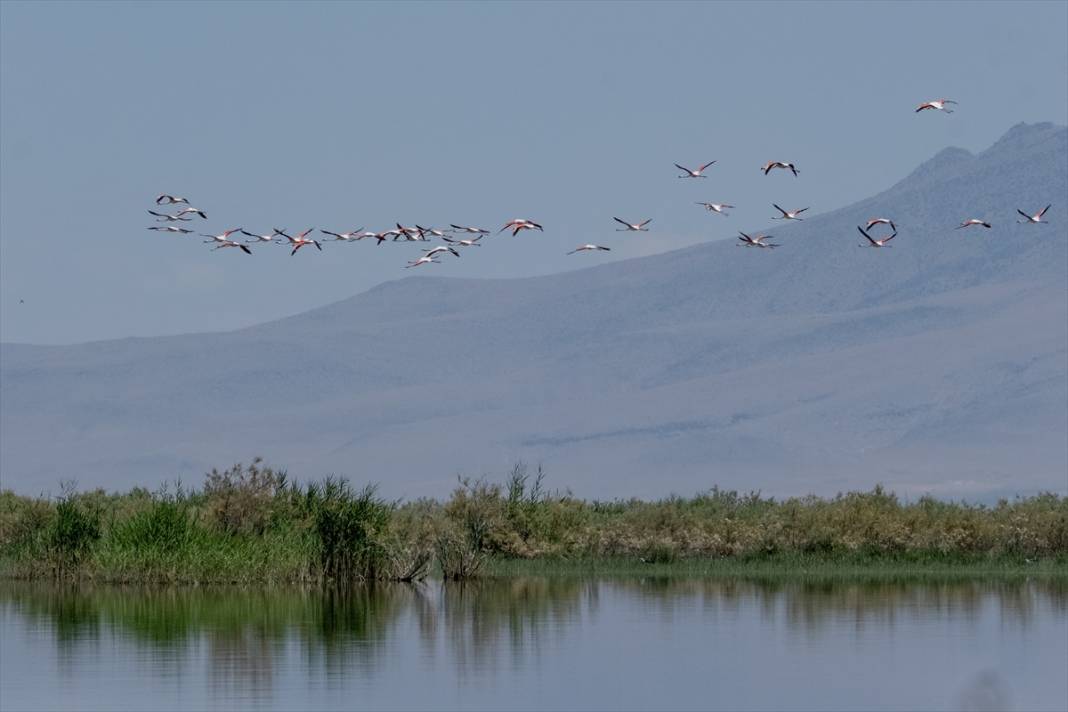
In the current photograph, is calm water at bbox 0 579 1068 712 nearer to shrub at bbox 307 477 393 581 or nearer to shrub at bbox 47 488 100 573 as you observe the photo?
shrub at bbox 307 477 393 581

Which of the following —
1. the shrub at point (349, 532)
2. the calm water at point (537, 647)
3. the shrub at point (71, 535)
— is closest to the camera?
the calm water at point (537, 647)

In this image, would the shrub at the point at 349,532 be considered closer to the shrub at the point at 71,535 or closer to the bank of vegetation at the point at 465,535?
the bank of vegetation at the point at 465,535

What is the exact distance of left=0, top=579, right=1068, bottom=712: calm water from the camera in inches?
1096

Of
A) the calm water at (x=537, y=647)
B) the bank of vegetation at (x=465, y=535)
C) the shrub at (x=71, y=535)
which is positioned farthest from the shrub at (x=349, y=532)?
the shrub at (x=71, y=535)

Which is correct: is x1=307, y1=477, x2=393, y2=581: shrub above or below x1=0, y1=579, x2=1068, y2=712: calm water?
above

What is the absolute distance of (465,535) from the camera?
49.3 metres

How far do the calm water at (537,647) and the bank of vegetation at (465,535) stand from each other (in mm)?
1203

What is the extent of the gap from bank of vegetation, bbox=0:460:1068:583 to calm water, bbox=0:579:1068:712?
120cm

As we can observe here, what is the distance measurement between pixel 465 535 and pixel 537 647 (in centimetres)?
1555

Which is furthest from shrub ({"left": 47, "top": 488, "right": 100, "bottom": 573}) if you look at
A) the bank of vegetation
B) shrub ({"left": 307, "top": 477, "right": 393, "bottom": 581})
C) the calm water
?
shrub ({"left": 307, "top": 477, "right": 393, "bottom": 581})

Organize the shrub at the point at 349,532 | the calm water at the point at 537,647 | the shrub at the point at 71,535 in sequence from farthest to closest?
the shrub at the point at 71,535 → the shrub at the point at 349,532 → the calm water at the point at 537,647

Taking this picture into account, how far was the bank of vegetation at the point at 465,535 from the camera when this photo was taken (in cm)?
4512

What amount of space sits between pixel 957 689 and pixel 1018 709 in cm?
191

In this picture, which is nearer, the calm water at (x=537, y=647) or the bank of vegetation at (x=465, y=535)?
the calm water at (x=537, y=647)
